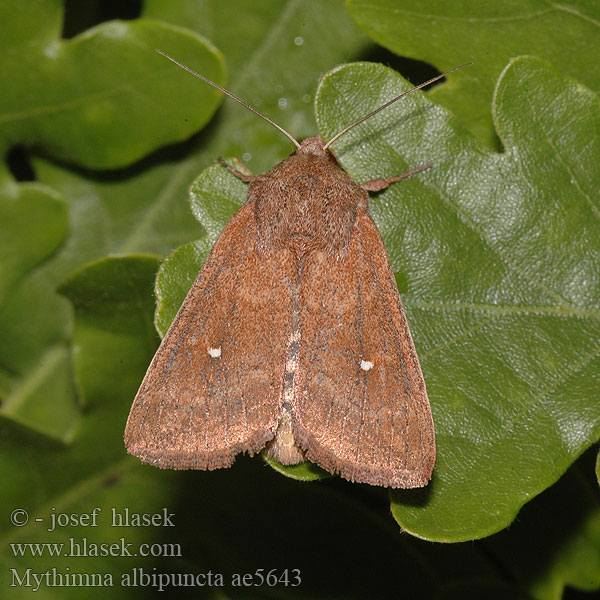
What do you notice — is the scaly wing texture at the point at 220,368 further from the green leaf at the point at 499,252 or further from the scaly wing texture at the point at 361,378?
the green leaf at the point at 499,252

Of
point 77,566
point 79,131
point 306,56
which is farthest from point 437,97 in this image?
point 77,566

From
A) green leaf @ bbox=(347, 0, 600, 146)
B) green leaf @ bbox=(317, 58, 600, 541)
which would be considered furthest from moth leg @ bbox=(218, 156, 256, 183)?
green leaf @ bbox=(347, 0, 600, 146)

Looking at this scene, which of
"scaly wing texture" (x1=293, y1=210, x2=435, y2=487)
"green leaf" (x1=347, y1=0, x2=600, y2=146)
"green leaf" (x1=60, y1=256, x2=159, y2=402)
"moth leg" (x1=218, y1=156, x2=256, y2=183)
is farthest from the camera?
"green leaf" (x1=60, y1=256, x2=159, y2=402)

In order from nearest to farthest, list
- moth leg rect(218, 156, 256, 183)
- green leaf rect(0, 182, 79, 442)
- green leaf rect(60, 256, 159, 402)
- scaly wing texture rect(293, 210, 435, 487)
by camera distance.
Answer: scaly wing texture rect(293, 210, 435, 487)
moth leg rect(218, 156, 256, 183)
green leaf rect(60, 256, 159, 402)
green leaf rect(0, 182, 79, 442)

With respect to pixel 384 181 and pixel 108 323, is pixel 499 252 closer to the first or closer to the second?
pixel 384 181

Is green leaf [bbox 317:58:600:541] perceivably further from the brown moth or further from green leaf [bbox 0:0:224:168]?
green leaf [bbox 0:0:224:168]

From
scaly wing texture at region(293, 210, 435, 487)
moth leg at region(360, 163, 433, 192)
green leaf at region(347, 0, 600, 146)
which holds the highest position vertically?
green leaf at region(347, 0, 600, 146)

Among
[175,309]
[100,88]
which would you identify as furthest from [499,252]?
[100,88]

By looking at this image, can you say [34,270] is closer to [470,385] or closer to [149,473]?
[149,473]
